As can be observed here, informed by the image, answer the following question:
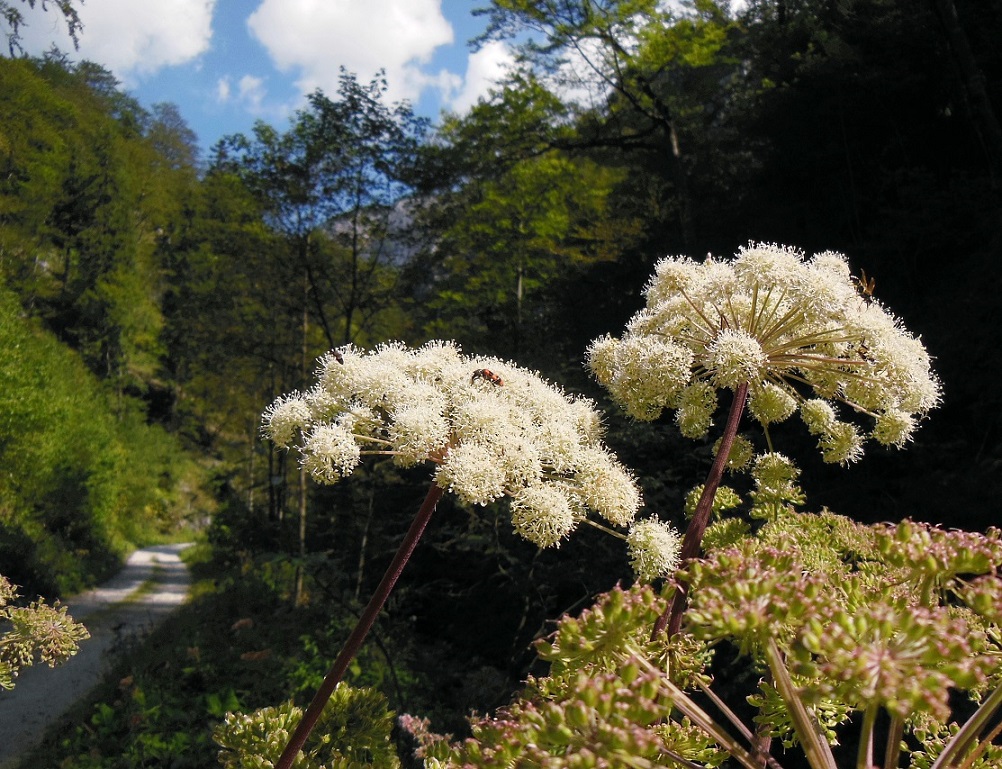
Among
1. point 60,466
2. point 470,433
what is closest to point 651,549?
point 470,433

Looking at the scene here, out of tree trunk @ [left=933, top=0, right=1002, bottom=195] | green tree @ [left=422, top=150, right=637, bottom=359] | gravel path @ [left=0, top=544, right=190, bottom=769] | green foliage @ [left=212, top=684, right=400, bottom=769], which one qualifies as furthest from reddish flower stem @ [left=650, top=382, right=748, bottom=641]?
green tree @ [left=422, top=150, right=637, bottom=359]

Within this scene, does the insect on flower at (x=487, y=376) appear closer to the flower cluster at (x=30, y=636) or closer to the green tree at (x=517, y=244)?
the flower cluster at (x=30, y=636)

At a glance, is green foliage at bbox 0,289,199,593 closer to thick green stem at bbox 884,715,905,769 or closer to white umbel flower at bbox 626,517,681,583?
white umbel flower at bbox 626,517,681,583

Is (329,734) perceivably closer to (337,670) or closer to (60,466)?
(337,670)

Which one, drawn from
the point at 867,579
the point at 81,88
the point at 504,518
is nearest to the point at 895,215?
the point at 504,518

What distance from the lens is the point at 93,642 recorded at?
1188cm

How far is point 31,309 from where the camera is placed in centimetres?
1423

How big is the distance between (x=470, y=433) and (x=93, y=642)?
1300 cm

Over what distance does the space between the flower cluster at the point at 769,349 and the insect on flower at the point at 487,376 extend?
388mm

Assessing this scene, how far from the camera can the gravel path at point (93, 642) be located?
8523 mm

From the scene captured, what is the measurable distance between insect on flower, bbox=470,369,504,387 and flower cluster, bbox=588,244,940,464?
0.39m

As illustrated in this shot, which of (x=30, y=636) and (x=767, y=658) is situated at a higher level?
(x=767, y=658)

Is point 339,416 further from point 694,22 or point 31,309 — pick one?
point 31,309

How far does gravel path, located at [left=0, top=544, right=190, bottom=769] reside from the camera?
28.0 ft
